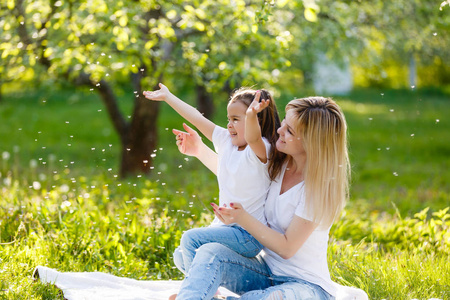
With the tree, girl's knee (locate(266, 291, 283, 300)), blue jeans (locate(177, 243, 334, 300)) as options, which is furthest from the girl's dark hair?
the tree

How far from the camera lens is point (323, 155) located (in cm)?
298

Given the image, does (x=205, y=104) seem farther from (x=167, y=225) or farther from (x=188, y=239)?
(x=188, y=239)

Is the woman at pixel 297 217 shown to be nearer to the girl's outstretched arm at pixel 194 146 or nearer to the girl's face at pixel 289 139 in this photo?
the girl's face at pixel 289 139

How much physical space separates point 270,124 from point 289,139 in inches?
10.1

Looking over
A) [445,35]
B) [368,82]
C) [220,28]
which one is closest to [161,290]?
[220,28]

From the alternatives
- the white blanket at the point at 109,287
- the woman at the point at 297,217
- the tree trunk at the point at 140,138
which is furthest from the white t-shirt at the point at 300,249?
the tree trunk at the point at 140,138

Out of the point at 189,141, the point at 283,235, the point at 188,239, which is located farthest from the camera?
the point at 189,141

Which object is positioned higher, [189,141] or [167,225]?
[189,141]

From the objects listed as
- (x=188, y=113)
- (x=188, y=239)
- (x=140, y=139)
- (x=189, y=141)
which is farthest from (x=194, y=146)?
(x=140, y=139)

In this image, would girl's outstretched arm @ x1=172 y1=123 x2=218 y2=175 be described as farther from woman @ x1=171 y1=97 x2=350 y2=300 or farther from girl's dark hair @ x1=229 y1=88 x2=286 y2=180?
woman @ x1=171 y1=97 x2=350 y2=300

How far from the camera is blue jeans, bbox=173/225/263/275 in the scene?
3.14 meters

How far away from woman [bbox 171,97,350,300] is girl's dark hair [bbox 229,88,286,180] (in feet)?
0.15

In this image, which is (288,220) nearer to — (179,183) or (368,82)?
(179,183)

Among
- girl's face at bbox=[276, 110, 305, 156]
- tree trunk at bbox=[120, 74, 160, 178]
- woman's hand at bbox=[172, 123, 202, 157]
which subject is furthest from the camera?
tree trunk at bbox=[120, 74, 160, 178]
